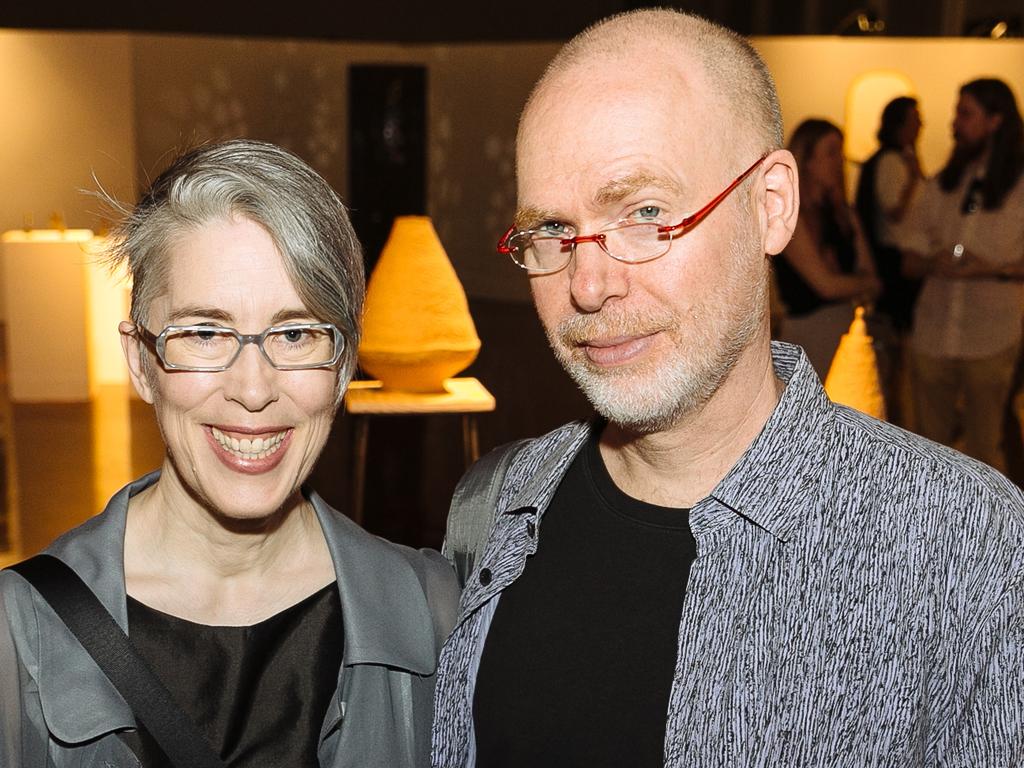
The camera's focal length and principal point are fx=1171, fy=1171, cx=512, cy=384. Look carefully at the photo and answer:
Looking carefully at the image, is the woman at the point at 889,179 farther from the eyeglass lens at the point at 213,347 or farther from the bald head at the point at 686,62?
the eyeglass lens at the point at 213,347

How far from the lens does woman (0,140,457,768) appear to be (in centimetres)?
167

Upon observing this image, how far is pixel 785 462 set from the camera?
1.66 metres

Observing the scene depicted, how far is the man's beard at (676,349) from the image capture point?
1629 millimetres

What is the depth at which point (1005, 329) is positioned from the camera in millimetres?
5078

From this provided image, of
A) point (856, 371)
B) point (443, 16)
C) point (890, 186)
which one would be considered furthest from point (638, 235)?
point (443, 16)

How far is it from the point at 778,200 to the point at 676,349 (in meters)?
0.28

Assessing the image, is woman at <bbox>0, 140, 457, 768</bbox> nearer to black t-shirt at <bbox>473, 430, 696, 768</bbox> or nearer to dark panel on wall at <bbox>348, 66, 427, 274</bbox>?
black t-shirt at <bbox>473, 430, 696, 768</bbox>

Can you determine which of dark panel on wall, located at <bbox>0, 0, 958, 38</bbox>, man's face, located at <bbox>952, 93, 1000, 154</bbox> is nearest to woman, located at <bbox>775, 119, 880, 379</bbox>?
man's face, located at <bbox>952, 93, 1000, 154</bbox>

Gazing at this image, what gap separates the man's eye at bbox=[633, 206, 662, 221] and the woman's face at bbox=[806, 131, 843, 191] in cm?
366

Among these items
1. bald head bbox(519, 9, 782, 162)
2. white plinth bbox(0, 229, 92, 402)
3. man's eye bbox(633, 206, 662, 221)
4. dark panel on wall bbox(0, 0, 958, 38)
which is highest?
dark panel on wall bbox(0, 0, 958, 38)

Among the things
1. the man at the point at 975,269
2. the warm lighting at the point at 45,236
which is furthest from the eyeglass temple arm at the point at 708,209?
the warm lighting at the point at 45,236

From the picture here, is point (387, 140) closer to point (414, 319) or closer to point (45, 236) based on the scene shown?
point (45, 236)

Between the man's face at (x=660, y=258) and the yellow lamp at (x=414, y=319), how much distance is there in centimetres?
277

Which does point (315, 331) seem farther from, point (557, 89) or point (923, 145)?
point (923, 145)
